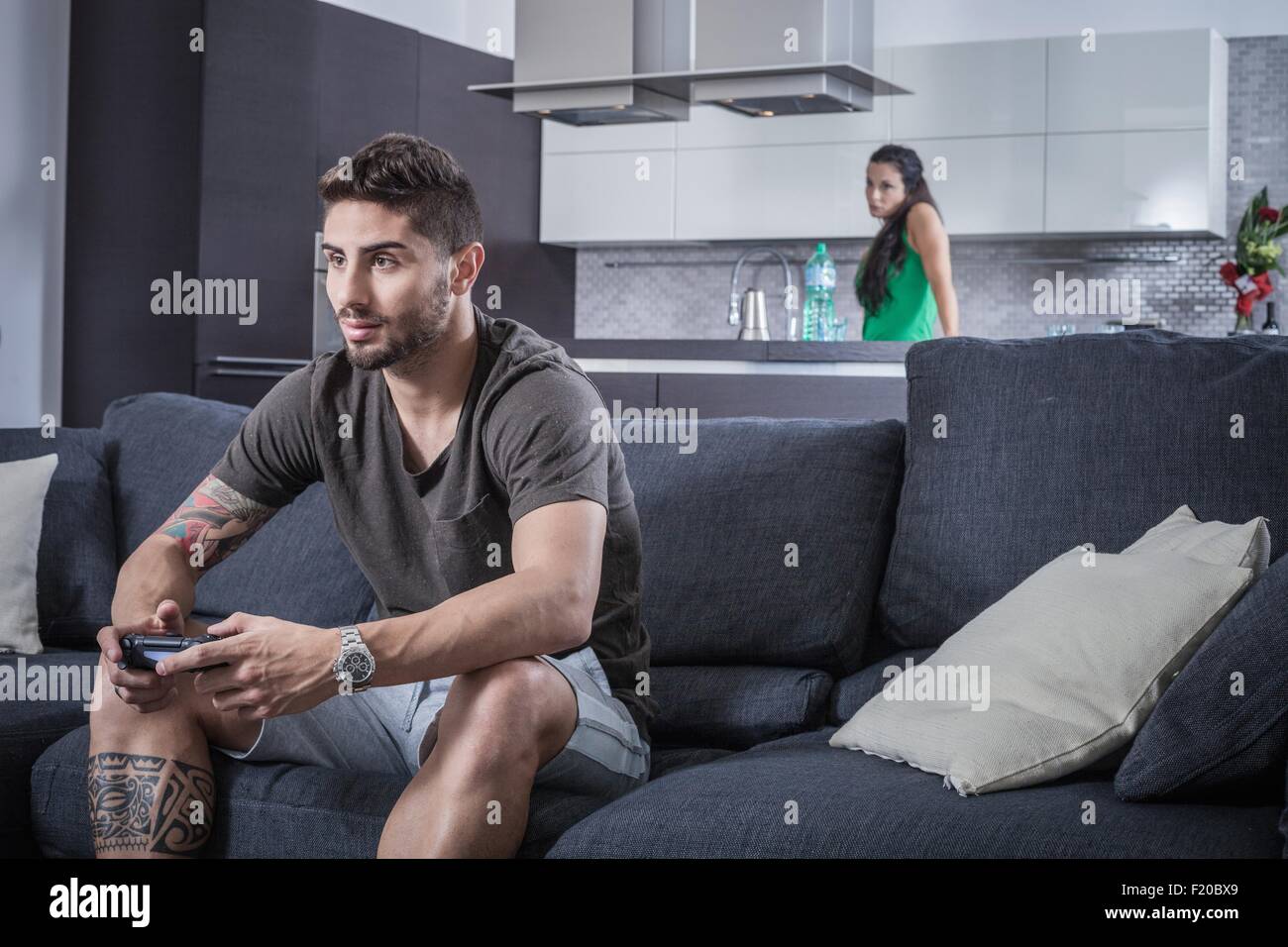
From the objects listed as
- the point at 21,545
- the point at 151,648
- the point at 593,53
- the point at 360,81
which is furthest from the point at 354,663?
the point at 360,81

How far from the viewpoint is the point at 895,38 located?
6.07 metres

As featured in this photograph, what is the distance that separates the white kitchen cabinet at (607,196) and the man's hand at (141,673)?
468 cm

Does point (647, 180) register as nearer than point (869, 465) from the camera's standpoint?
No

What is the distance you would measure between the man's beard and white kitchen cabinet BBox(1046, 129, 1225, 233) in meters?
4.23

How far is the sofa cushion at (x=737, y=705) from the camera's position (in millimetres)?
2080

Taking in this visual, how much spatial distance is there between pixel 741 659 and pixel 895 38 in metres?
4.47

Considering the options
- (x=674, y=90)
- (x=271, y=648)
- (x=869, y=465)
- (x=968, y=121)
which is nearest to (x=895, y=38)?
(x=968, y=121)

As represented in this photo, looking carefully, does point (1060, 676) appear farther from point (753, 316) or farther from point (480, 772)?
point (753, 316)

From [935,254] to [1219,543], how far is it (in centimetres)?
284

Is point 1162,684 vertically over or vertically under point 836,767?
over

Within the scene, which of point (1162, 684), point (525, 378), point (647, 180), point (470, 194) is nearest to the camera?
point (1162, 684)

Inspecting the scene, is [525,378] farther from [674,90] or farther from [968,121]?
[968,121]

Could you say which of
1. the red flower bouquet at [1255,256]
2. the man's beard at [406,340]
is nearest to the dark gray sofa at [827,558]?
the man's beard at [406,340]
